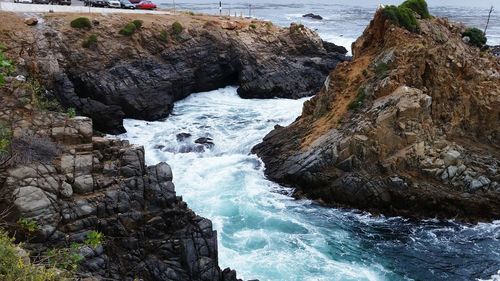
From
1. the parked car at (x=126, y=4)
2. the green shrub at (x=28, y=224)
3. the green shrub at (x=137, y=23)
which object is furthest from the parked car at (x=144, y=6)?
the green shrub at (x=28, y=224)

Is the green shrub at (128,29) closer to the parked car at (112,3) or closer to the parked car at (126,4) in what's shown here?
the parked car at (112,3)

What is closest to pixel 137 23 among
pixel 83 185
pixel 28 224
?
pixel 83 185

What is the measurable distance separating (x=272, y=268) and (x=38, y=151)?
9.12 meters

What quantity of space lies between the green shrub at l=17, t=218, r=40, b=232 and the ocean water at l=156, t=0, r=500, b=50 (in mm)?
42484

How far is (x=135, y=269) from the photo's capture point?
14.2 m

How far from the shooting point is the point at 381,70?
83.6 feet

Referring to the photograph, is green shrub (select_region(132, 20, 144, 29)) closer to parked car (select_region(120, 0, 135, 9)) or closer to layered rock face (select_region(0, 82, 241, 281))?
parked car (select_region(120, 0, 135, 9))

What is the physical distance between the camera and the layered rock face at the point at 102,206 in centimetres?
1374

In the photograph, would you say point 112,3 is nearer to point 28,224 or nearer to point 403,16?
point 403,16

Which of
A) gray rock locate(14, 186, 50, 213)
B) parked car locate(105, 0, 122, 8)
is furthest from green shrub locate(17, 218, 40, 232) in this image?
parked car locate(105, 0, 122, 8)

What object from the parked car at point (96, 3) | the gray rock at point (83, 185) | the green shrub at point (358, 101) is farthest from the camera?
the parked car at point (96, 3)

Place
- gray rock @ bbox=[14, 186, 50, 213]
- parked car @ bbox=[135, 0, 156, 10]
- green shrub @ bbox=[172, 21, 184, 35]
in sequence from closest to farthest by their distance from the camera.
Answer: gray rock @ bbox=[14, 186, 50, 213] → green shrub @ bbox=[172, 21, 184, 35] → parked car @ bbox=[135, 0, 156, 10]

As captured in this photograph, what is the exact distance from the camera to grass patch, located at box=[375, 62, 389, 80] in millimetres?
24948

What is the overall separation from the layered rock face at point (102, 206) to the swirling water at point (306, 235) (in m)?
3.33
